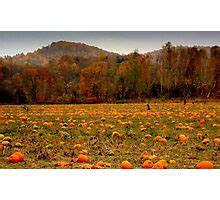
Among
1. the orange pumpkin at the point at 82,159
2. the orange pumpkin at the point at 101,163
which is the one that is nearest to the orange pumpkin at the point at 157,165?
the orange pumpkin at the point at 101,163

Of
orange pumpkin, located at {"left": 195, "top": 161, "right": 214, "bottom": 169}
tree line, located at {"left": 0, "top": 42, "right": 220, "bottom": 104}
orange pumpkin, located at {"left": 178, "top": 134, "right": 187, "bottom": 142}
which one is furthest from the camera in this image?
tree line, located at {"left": 0, "top": 42, "right": 220, "bottom": 104}

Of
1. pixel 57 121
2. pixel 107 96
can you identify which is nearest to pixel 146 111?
pixel 107 96

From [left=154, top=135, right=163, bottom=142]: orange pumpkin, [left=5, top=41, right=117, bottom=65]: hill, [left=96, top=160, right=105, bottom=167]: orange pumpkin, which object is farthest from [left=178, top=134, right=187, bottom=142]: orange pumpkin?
[left=5, top=41, right=117, bottom=65]: hill

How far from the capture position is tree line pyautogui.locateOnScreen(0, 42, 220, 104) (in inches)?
310

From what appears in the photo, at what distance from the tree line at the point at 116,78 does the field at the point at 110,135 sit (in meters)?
0.12

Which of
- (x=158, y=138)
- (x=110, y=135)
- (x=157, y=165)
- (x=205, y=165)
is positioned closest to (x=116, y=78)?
(x=110, y=135)

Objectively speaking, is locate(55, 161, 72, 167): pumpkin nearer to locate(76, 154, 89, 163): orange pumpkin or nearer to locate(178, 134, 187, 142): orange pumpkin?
locate(76, 154, 89, 163): orange pumpkin

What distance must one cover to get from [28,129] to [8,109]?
0.29 meters

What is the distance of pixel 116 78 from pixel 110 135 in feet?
2.02

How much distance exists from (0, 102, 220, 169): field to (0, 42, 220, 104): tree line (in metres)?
0.12

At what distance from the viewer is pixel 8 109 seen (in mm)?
7840

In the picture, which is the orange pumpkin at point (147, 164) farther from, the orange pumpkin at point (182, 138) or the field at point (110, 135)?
the orange pumpkin at point (182, 138)

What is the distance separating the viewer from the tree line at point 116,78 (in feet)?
25.8
